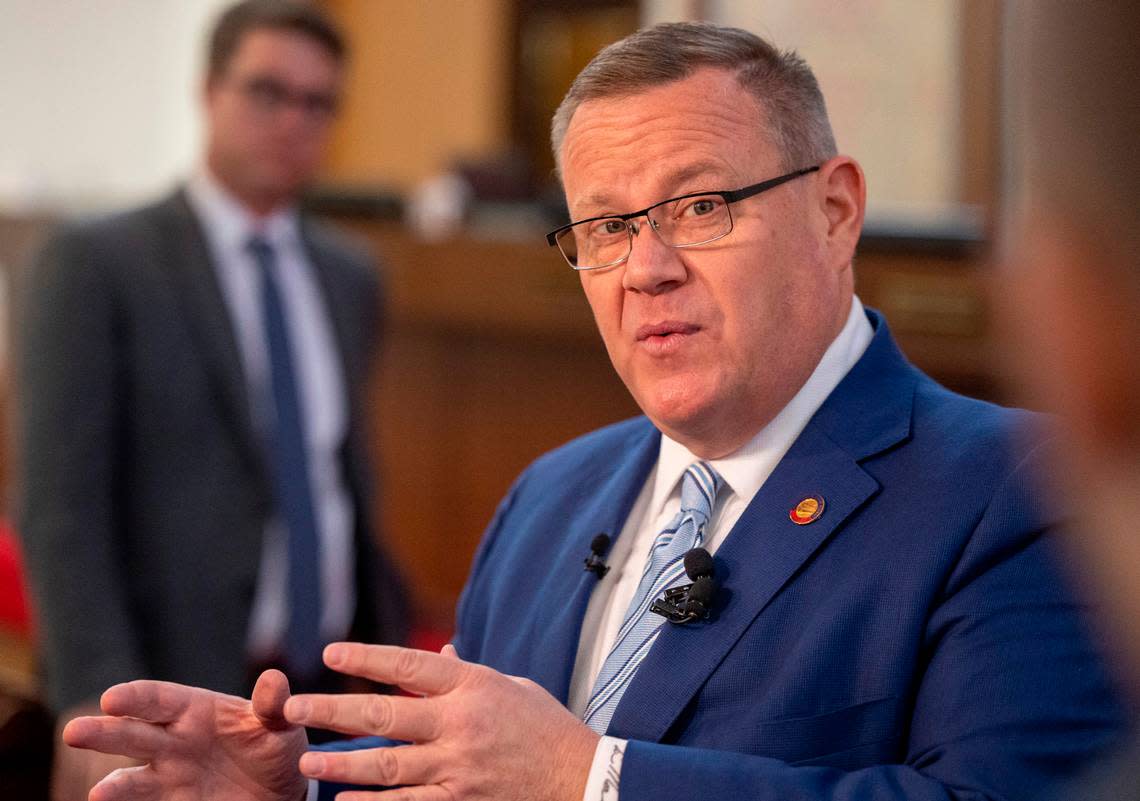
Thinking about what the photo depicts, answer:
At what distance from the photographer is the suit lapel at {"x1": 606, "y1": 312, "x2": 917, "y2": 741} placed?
4.86 ft

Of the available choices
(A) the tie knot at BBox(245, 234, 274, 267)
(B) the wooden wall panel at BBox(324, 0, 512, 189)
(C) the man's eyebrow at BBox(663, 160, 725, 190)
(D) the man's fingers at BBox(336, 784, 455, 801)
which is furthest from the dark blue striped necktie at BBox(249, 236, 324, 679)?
(B) the wooden wall panel at BBox(324, 0, 512, 189)

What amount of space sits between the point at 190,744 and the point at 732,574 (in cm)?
65

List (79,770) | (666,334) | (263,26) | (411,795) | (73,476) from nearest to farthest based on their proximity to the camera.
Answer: (411,795) < (666,334) < (79,770) < (73,476) < (263,26)

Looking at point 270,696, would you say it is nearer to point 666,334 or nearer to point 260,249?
point 666,334

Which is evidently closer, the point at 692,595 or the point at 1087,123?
the point at 1087,123

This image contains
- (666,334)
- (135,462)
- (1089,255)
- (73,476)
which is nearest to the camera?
(1089,255)

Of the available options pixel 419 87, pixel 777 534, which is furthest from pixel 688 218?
pixel 419 87

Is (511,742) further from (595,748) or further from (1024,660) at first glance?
(1024,660)

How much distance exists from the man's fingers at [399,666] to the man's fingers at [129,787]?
14.3 inches

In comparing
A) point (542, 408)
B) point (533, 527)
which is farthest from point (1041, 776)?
point (542, 408)

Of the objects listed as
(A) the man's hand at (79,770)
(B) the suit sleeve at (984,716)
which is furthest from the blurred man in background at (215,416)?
(B) the suit sleeve at (984,716)

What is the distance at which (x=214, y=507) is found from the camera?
3135 millimetres

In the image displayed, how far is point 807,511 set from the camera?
5.06 ft

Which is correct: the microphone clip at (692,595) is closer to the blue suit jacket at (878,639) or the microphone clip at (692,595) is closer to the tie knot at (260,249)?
the blue suit jacket at (878,639)
